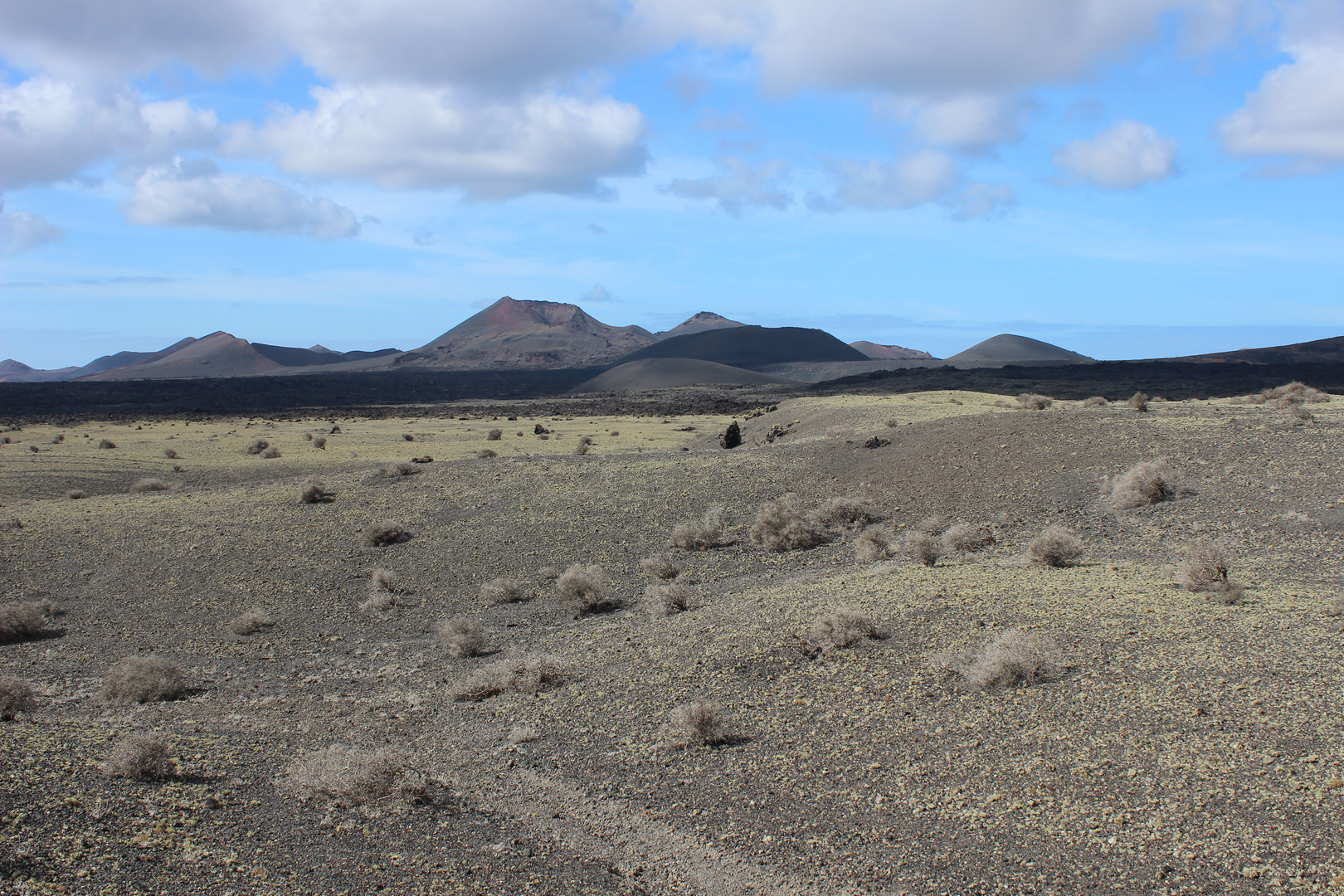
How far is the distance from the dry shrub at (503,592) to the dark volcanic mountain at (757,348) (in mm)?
128448

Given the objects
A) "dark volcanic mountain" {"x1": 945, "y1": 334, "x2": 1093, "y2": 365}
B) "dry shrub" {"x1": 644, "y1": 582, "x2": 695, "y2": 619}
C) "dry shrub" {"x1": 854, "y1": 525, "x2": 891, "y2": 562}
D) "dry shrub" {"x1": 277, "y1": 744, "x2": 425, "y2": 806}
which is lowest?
"dry shrub" {"x1": 277, "y1": 744, "x2": 425, "y2": 806}

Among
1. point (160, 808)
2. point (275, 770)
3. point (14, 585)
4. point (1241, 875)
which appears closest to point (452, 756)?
point (275, 770)

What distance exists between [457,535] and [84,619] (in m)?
5.56

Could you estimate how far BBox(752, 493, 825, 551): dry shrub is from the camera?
1391 cm

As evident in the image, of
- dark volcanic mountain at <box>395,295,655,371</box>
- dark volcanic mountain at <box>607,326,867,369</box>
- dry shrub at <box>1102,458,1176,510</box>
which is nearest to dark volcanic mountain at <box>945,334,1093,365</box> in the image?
dark volcanic mountain at <box>607,326,867,369</box>

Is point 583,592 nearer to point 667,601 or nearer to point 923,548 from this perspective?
point 667,601

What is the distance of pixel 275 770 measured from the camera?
22.0 feet

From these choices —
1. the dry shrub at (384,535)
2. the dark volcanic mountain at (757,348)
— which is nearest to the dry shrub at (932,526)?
the dry shrub at (384,535)

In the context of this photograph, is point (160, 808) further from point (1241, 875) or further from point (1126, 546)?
Answer: point (1126, 546)

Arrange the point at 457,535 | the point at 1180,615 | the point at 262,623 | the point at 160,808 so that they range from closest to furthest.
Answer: the point at 160,808 < the point at 1180,615 < the point at 262,623 < the point at 457,535

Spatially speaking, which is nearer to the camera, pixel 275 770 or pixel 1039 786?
pixel 1039 786

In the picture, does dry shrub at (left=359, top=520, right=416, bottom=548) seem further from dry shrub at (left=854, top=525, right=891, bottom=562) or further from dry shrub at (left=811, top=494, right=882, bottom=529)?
dry shrub at (left=854, top=525, right=891, bottom=562)

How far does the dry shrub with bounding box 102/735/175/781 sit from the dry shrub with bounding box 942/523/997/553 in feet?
31.6

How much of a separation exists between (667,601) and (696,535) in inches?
133
